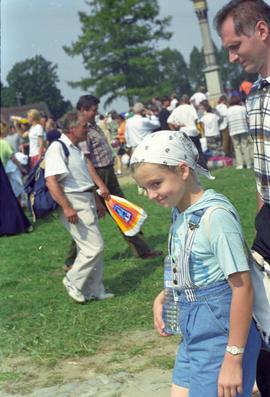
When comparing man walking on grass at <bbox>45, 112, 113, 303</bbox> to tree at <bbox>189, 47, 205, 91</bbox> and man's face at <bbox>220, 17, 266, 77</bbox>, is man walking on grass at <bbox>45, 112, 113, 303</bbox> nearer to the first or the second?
man's face at <bbox>220, 17, 266, 77</bbox>

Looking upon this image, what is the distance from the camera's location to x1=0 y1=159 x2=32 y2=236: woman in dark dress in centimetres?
1017

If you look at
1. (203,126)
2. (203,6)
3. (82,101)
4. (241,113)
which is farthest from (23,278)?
(203,6)

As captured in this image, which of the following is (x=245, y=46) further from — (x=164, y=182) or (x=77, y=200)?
(x=77, y=200)

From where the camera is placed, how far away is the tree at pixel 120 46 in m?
50.6

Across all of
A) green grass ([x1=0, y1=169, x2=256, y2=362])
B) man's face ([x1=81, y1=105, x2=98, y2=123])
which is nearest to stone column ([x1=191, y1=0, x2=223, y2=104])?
green grass ([x1=0, y1=169, x2=256, y2=362])

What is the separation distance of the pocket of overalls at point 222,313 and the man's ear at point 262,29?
99cm

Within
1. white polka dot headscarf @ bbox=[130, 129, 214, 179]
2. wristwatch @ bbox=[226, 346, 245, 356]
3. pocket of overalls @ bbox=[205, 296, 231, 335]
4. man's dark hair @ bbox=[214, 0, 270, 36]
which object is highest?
man's dark hair @ bbox=[214, 0, 270, 36]

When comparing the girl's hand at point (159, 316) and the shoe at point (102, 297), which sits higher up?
the girl's hand at point (159, 316)

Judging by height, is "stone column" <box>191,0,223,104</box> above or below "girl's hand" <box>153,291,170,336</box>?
above

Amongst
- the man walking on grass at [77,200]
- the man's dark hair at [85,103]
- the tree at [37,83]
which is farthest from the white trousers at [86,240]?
the tree at [37,83]

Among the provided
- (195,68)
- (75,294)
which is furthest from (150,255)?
(195,68)

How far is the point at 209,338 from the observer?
227cm

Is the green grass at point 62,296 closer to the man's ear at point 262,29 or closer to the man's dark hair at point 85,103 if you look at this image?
the man's dark hair at point 85,103

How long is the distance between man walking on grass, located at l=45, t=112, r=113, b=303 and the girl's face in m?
3.17
